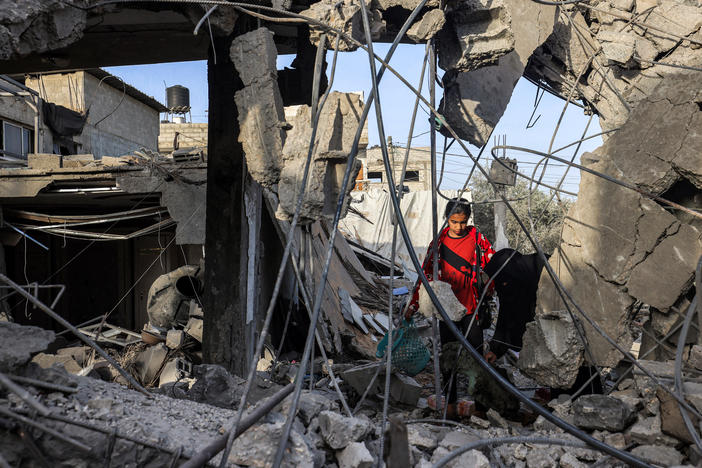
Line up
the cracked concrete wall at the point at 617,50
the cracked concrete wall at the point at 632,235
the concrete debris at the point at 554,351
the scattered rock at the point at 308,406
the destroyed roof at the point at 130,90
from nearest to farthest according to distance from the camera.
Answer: the scattered rock at the point at 308,406 → the cracked concrete wall at the point at 632,235 → the concrete debris at the point at 554,351 → the cracked concrete wall at the point at 617,50 → the destroyed roof at the point at 130,90

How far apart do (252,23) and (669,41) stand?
4.18 metres

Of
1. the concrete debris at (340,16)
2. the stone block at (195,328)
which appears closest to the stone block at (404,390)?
the concrete debris at (340,16)

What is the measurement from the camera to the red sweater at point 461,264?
4.25 m

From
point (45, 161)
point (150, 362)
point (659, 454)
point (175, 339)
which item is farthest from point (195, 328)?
point (659, 454)

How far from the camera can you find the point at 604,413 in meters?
3.18

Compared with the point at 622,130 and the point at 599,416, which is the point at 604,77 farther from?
the point at 599,416

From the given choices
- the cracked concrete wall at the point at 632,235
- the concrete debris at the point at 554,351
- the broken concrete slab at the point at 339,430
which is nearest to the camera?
the broken concrete slab at the point at 339,430

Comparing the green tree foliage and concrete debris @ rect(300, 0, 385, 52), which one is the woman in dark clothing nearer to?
concrete debris @ rect(300, 0, 385, 52)

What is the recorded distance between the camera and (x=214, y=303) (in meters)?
4.86

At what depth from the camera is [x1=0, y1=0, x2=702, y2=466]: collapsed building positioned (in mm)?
3000

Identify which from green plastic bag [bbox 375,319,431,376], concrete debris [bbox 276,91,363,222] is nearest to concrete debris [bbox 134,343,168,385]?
green plastic bag [bbox 375,319,431,376]

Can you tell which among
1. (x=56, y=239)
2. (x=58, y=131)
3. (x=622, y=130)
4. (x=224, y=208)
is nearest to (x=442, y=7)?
(x=622, y=130)

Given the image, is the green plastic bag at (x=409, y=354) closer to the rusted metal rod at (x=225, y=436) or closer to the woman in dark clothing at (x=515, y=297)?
the woman in dark clothing at (x=515, y=297)

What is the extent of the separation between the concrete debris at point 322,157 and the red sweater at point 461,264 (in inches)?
45.9
